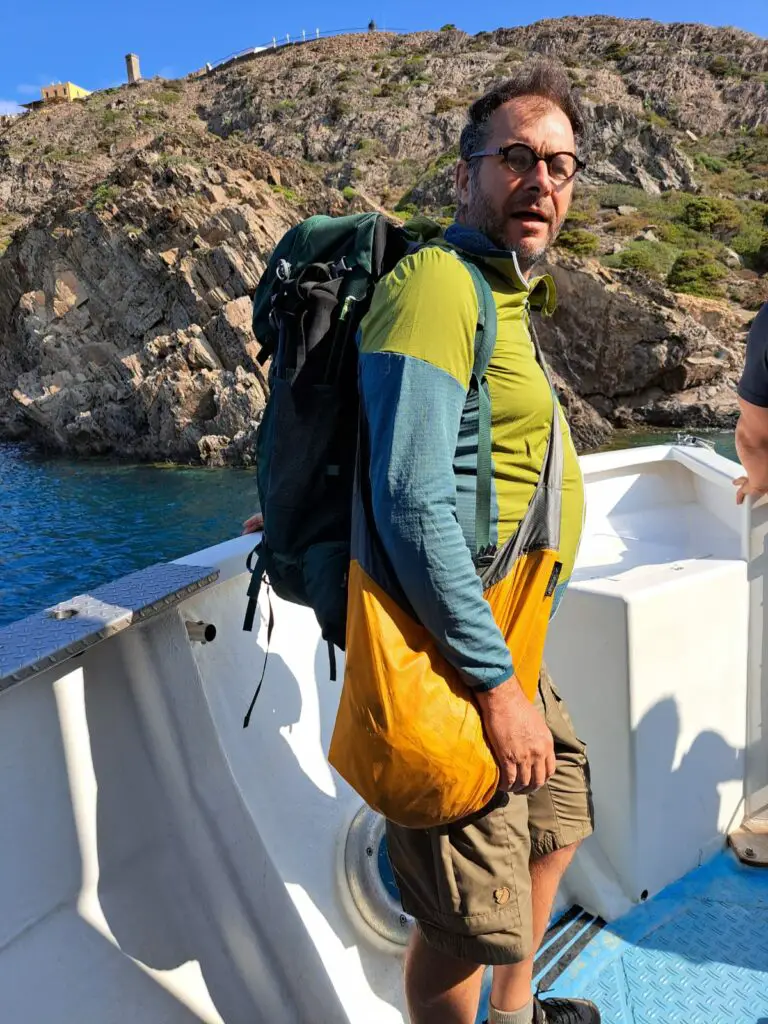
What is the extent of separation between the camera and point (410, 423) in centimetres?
74

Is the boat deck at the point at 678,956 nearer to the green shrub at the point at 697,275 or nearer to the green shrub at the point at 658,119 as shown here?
the green shrub at the point at 697,275

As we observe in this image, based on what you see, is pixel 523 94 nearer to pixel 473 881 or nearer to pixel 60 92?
pixel 473 881

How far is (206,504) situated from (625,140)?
109 ft

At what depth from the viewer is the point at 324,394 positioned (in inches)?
35.2

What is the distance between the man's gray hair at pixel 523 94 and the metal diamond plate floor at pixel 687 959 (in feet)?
5.68

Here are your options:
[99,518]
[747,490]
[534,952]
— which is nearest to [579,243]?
[99,518]

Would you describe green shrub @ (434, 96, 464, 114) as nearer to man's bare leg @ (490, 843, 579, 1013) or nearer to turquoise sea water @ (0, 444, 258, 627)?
turquoise sea water @ (0, 444, 258, 627)

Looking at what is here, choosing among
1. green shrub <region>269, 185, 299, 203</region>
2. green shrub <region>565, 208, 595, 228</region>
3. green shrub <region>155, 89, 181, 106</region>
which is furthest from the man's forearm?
green shrub <region>155, 89, 181, 106</region>

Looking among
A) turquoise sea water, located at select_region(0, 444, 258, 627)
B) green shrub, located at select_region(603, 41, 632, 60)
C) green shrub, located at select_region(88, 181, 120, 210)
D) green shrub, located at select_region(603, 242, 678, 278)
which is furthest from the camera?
green shrub, located at select_region(603, 41, 632, 60)

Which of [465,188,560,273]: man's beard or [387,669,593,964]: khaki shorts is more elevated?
[465,188,560,273]: man's beard

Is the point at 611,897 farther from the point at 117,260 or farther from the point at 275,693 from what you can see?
the point at 117,260

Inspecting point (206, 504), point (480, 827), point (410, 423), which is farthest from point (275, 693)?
point (206, 504)

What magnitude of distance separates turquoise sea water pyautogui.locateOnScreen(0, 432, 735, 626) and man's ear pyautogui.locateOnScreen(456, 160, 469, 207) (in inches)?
350

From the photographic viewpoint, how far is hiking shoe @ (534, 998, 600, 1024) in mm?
1314
